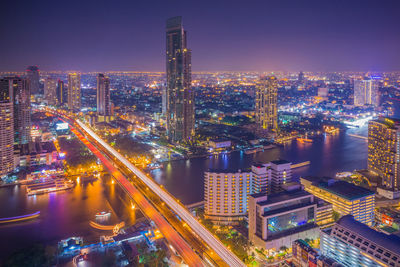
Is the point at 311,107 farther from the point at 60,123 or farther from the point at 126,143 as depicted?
the point at 60,123

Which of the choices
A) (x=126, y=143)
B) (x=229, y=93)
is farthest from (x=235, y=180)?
(x=229, y=93)

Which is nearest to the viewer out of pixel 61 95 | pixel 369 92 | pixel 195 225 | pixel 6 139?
pixel 195 225

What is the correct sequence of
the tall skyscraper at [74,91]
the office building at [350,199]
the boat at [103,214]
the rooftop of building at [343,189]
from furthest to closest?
the tall skyscraper at [74,91], the boat at [103,214], the rooftop of building at [343,189], the office building at [350,199]

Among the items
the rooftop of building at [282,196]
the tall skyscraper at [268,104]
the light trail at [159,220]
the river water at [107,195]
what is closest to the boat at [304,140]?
the river water at [107,195]

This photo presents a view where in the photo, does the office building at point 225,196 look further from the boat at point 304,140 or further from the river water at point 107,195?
the boat at point 304,140

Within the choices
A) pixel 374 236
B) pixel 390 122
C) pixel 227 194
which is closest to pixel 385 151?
pixel 390 122

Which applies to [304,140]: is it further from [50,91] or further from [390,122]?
[50,91]

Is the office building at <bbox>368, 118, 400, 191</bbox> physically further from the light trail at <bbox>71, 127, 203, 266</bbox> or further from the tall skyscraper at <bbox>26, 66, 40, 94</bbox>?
the tall skyscraper at <bbox>26, 66, 40, 94</bbox>
